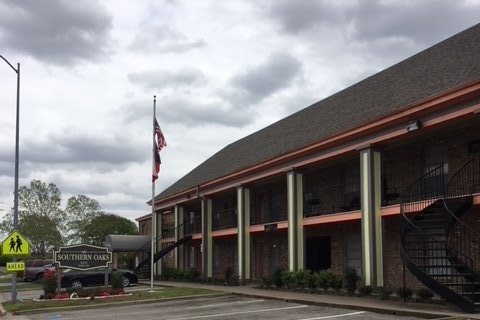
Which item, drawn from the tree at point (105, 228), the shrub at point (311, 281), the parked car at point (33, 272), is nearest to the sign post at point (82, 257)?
the shrub at point (311, 281)

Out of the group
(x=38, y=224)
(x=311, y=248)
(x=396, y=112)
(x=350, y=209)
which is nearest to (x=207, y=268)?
(x=311, y=248)

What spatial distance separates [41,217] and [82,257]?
2473 inches

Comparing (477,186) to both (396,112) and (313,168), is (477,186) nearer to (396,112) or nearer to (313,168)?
(396,112)

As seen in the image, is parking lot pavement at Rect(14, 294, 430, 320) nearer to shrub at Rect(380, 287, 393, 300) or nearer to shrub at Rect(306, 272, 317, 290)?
shrub at Rect(380, 287, 393, 300)

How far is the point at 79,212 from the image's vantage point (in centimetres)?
8906

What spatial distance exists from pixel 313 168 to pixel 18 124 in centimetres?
1221

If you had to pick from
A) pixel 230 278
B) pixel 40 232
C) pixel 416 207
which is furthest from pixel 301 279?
pixel 40 232

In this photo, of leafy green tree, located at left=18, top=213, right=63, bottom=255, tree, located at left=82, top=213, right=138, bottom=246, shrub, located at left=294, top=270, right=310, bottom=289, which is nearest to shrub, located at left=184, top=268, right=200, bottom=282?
shrub, located at left=294, top=270, right=310, bottom=289

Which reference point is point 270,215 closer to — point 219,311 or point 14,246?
point 14,246

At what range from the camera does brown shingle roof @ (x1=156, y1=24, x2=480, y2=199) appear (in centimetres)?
1925

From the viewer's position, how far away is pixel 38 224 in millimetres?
82188

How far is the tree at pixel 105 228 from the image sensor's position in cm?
7656

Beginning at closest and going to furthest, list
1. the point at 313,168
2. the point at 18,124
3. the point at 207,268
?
the point at 18,124 < the point at 313,168 < the point at 207,268

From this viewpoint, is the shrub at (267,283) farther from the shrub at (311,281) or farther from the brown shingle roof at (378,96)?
the brown shingle roof at (378,96)
